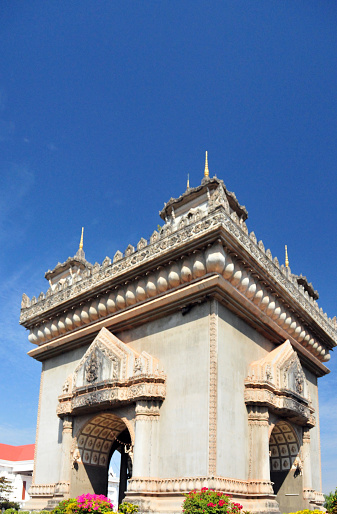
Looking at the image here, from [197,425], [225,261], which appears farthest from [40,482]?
[225,261]

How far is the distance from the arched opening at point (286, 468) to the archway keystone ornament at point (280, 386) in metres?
0.80

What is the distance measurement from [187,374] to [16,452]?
40.4 m

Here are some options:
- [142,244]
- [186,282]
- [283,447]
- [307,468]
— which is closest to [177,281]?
[186,282]

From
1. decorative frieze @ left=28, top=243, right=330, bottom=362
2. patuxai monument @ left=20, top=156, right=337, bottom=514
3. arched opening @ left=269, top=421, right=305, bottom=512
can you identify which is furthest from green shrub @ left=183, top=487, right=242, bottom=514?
decorative frieze @ left=28, top=243, right=330, bottom=362

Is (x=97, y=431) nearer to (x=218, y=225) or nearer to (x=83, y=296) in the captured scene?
(x=83, y=296)

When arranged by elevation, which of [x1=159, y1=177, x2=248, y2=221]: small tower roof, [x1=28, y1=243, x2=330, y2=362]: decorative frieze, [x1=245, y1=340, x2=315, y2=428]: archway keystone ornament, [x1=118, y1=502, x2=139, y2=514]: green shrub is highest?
[x1=159, y1=177, x2=248, y2=221]: small tower roof

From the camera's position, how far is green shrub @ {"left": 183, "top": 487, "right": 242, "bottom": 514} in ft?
42.2

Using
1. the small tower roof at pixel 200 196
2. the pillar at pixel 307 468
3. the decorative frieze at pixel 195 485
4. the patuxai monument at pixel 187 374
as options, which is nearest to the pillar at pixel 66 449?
the patuxai monument at pixel 187 374

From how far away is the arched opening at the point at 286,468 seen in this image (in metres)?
18.5

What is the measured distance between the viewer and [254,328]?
59.6 feet

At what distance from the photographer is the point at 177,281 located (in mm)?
16797

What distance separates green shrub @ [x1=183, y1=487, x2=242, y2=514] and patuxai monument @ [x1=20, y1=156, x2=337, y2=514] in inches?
20.5

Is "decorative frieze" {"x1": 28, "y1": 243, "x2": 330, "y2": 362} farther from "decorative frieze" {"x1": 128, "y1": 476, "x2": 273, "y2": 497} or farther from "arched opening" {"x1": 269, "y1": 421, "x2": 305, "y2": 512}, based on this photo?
"decorative frieze" {"x1": 128, "y1": 476, "x2": 273, "y2": 497}

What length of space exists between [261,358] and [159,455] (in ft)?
16.4
